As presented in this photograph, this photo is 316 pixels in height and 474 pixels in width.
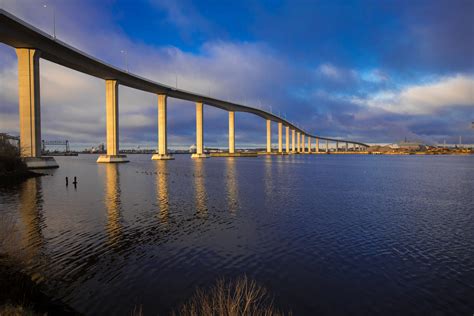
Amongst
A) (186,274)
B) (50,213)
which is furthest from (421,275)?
(50,213)

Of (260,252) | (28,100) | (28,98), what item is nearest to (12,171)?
(28,100)

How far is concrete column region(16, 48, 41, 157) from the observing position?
58091 mm

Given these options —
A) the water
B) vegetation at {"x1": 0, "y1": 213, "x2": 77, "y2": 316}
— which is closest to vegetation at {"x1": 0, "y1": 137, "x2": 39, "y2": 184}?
the water

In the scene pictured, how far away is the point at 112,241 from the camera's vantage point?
15.5m

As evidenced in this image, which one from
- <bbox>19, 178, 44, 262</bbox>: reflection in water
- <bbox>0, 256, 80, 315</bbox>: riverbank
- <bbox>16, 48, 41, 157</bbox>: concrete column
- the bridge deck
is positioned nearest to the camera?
<bbox>0, 256, 80, 315</bbox>: riverbank

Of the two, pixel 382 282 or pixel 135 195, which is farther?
pixel 135 195

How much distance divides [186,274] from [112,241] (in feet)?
20.1

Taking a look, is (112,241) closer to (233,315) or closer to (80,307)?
(80,307)

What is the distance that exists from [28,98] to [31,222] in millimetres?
50965

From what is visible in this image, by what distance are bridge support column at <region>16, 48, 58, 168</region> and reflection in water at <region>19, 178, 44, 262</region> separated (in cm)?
3457

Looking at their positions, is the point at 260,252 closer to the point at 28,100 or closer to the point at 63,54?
the point at 28,100

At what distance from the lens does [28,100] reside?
58.2m

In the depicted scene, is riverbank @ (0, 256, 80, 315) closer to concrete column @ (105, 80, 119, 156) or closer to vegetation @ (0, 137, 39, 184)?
vegetation @ (0, 137, 39, 184)

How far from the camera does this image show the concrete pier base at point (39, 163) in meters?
59.0
